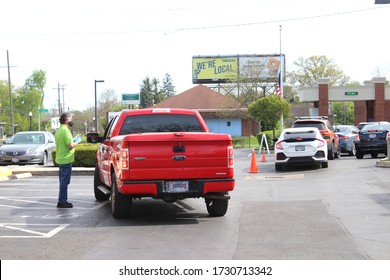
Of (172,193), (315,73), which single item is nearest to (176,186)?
(172,193)

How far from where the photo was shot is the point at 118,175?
953 centimetres

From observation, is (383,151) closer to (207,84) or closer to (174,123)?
(174,123)

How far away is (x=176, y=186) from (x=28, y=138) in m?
17.3

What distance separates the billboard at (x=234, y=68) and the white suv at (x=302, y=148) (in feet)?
141

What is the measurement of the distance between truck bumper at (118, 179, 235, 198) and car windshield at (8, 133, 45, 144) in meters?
16.5

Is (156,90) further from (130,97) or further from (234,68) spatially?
(130,97)

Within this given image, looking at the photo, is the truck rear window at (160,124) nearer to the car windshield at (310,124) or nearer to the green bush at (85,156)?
the green bush at (85,156)

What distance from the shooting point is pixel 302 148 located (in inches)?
739

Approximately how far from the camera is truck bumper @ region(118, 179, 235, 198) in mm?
9234

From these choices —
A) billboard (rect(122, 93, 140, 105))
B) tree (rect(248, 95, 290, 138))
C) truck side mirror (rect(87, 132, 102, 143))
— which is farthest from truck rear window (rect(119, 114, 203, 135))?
billboard (rect(122, 93, 140, 105))

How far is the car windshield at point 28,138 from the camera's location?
24969mm

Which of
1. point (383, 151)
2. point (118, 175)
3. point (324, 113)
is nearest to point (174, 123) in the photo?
point (118, 175)

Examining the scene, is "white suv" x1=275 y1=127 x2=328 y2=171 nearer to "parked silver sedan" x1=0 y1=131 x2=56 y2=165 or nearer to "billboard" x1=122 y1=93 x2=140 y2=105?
"parked silver sedan" x1=0 y1=131 x2=56 y2=165

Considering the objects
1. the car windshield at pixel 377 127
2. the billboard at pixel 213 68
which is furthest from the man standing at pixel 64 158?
the billboard at pixel 213 68
